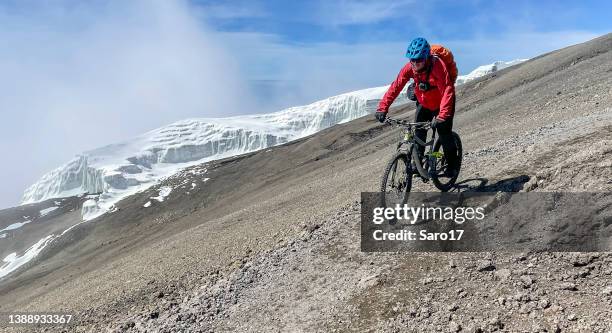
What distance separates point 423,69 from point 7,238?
99972mm

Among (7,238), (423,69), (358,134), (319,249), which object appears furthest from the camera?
(7,238)

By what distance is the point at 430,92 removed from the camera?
26.7ft

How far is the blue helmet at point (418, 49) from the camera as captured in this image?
7.49 metres

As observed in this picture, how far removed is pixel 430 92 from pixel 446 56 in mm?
704

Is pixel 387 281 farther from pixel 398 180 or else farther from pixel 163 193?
pixel 163 193

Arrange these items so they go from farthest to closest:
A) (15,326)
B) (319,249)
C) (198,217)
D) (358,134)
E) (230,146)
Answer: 1. (230,146)
2. (358,134)
3. (198,217)
4. (15,326)
5. (319,249)

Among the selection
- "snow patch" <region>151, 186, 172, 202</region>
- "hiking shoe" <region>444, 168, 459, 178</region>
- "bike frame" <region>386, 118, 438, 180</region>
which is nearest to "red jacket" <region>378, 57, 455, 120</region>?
"bike frame" <region>386, 118, 438, 180</region>

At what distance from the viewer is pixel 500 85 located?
4041 cm

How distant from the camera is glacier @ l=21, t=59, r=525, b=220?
112062 mm

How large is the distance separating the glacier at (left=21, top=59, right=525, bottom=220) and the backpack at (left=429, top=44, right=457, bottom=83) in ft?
327

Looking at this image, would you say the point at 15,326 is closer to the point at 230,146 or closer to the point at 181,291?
the point at 181,291

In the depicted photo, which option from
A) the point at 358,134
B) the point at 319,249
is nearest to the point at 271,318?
the point at 319,249

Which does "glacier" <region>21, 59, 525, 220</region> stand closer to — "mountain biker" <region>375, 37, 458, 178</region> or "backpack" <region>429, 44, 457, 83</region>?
"mountain biker" <region>375, 37, 458, 178</region>

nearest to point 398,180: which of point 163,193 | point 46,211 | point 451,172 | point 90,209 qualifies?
point 451,172
